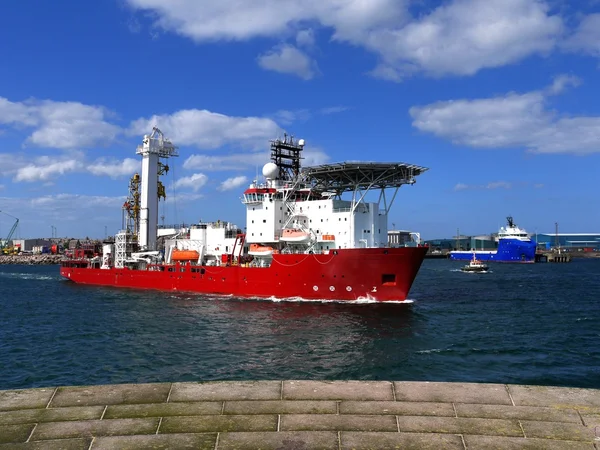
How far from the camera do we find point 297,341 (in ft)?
76.2

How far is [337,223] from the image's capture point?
1391 inches

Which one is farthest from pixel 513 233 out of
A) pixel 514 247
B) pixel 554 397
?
pixel 554 397

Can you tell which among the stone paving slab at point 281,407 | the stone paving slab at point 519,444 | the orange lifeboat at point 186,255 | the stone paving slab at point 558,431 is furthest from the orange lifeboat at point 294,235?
the stone paving slab at point 519,444

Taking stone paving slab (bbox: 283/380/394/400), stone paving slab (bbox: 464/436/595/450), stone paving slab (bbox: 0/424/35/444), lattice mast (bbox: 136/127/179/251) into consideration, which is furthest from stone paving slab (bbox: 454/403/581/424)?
lattice mast (bbox: 136/127/179/251)

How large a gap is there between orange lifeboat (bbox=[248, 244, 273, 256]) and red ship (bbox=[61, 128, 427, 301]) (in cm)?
9

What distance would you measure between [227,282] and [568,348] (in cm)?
2520

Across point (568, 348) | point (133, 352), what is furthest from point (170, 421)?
point (568, 348)

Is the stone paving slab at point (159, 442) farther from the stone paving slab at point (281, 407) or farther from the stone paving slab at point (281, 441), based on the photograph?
the stone paving slab at point (281, 407)

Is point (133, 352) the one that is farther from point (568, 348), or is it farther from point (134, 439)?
point (568, 348)

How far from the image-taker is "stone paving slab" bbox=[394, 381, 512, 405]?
6.68 metres

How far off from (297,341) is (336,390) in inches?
649

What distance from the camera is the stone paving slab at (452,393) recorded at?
6684 mm

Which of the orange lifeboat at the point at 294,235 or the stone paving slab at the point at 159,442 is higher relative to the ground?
the orange lifeboat at the point at 294,235

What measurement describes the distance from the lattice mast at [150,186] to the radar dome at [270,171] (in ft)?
54.2
